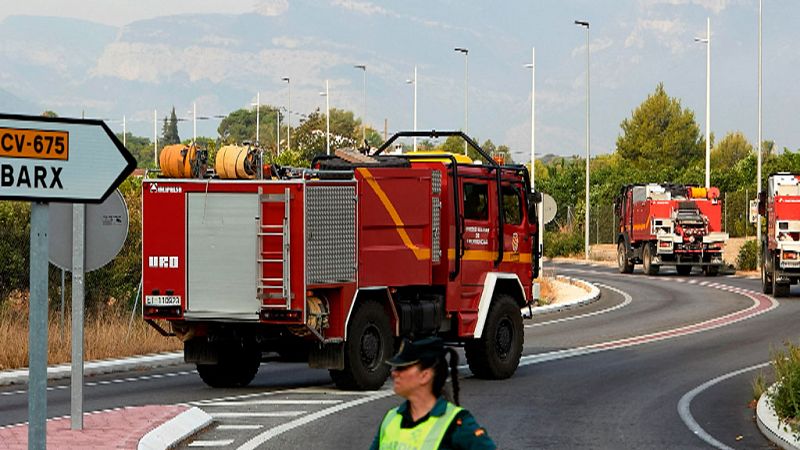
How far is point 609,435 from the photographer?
16.9 metres

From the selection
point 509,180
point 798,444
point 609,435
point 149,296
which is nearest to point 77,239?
point 149,296

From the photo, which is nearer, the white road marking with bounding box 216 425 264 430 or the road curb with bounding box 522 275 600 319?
the white road marking with bounding box 216 425 264 430

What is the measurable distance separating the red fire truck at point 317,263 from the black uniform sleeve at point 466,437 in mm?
12671

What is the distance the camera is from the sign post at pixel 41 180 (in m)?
8.83

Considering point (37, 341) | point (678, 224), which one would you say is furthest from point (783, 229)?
point (37, 341)

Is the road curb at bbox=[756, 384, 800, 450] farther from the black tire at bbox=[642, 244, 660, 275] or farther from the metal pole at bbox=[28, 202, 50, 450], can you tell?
the black tire at bbox=[642, 244, 660, 275]

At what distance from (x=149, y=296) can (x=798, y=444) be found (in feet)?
27.8

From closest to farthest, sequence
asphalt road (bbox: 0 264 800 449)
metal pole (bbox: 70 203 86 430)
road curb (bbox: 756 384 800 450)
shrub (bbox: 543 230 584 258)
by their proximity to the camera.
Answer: road curb (bbox: 756 384 800 450)
metal pole (bbox: 70 203 86 430)
asphalt road (bbox: 0 264 800 449)
shrub (bbox: 543 230 584 258)

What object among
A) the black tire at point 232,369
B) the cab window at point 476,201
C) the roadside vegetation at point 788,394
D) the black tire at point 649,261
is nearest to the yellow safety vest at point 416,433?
the roadside vegetation at point 788,394

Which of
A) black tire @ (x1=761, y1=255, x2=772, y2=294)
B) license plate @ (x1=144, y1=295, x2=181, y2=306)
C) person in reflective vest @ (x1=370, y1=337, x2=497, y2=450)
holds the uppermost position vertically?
person in reflective vest @ (x1=370, y1=337, x2=497, y2=450)

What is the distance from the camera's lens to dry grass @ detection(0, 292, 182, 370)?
24.1 m

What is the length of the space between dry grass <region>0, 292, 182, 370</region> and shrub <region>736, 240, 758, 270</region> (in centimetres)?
3473

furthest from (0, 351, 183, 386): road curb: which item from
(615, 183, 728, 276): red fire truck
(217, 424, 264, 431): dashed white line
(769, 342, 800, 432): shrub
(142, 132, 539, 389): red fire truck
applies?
(615, 183, 728, 276): red fire truck

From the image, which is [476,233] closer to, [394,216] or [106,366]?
[394,216]
